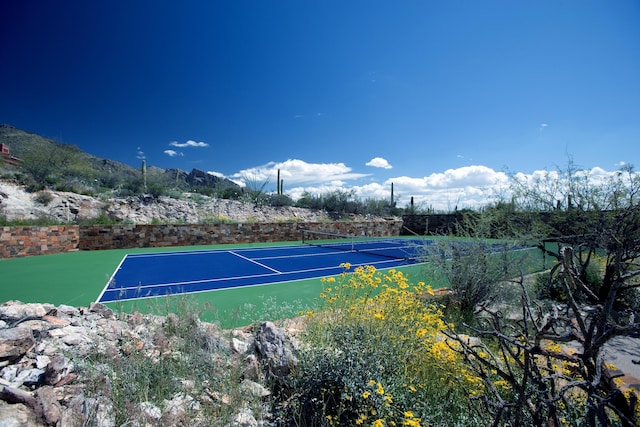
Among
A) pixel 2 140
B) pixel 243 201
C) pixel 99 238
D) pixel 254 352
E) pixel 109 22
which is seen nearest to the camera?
pixel 254 352

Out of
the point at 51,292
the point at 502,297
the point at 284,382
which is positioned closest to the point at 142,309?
the point at 51,292

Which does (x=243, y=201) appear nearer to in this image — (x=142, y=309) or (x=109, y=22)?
(x=109, y=22)

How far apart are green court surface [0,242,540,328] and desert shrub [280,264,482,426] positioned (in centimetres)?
138

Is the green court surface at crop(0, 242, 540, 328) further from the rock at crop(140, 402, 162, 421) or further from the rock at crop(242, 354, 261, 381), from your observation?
the rock at crop(140, 402, 162, 421)

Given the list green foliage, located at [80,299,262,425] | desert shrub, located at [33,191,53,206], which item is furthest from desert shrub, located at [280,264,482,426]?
desert shrub, located at [33,191,53,206]

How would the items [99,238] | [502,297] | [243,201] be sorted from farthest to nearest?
1. [243,201]
2. [99,238]
3. [502,297]

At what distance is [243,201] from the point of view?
67.2 feet

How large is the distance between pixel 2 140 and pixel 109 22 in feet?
95.9

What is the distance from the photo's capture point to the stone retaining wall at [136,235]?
9.53 meters

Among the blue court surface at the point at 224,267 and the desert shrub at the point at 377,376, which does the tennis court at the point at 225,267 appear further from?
the desert shrub at the point at 377,376

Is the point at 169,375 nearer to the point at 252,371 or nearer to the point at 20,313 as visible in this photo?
the point at 252,371

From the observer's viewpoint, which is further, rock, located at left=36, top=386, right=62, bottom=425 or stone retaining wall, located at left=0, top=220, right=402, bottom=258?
stone retaining wall, located at left=0, top=220, right=402, bottom=258

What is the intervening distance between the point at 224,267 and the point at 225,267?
0.03 meters

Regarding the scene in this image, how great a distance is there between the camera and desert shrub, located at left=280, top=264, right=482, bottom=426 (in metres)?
1.88
